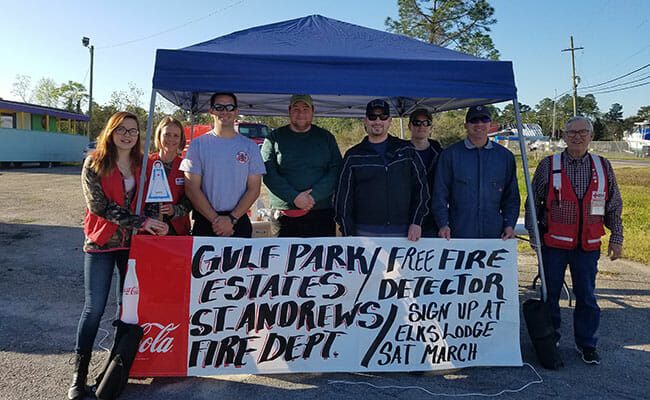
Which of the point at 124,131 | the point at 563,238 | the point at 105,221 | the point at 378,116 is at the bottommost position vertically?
the point at 563,238

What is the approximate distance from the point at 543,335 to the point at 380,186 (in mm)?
1660

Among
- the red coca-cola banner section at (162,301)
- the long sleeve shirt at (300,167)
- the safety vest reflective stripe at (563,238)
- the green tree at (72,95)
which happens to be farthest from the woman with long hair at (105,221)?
the green tree at (72,95)

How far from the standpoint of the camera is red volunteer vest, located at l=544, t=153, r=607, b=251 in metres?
3.26

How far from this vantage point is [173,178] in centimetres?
326

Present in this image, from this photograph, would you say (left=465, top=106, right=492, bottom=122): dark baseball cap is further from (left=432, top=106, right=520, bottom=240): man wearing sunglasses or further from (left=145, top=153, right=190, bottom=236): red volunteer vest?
(left=145, top=153, right=190, bottom=236): red volunteer vest

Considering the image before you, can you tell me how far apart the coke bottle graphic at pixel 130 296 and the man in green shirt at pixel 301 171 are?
1.16 meters

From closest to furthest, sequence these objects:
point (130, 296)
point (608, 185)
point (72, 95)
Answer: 1. point (130, 296)
2. point (608, 185)
3. point (72, 95)

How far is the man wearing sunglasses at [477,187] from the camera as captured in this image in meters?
3.37

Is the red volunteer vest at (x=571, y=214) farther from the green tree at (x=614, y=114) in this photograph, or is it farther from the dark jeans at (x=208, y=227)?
the green tree at (x=614, y=114)

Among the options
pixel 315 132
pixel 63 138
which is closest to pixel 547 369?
pixel 315 132

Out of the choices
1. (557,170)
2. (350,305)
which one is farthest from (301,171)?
(557,170)

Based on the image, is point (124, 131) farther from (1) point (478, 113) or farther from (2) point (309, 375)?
(1) point (478, 113)

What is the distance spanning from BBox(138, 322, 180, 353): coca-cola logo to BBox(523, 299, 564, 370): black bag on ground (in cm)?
264

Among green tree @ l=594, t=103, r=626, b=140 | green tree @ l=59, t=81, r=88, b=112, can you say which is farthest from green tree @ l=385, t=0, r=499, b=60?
green tree @ l=594, t=103, r=626, b=140
